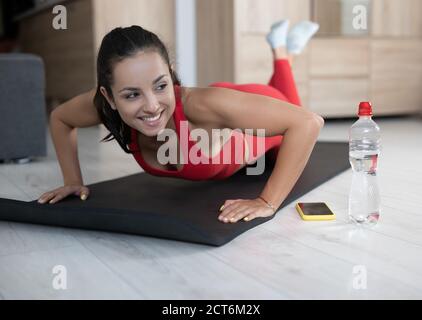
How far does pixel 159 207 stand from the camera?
4.30ft

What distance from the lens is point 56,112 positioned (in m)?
1.50

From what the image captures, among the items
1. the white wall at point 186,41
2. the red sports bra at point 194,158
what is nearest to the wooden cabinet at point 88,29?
the white wall at point 186,41

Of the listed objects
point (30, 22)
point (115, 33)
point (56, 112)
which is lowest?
point (56, 112)

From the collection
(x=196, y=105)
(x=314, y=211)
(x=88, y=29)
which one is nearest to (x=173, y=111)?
(x=196, y=105)

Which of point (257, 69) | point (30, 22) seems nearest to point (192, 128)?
point (257, 69)

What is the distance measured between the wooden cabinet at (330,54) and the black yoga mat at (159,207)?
1.82 metres

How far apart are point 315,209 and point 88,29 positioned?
2.51 meters

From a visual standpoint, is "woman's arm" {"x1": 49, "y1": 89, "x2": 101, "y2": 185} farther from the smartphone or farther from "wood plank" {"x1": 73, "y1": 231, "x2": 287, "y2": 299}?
the smartphone

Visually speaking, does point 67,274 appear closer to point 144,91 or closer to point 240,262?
point 240,262

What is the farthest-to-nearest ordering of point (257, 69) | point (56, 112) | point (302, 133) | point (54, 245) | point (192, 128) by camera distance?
point (257, 69) → point (56, 112) → point (192, 128) → point (302, 133) → point (54, 245)

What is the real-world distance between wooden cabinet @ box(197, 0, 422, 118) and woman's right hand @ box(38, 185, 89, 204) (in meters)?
2.18

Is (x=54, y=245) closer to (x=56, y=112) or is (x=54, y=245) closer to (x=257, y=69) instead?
(x=56, y=112)

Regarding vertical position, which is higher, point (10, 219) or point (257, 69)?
point (257, 69)

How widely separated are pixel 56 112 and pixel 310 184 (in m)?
0.83
